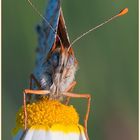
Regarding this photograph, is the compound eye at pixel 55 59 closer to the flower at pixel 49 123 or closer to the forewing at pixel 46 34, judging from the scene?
the forewing at pixel 46 34

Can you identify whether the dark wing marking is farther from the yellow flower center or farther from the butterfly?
the yellow flower center

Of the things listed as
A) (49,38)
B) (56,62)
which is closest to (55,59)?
(56,62)

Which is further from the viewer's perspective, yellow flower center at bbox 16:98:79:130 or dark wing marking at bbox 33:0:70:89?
dark wing marking at bbox 33:0:70:89

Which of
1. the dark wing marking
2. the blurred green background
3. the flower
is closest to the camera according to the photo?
the flower

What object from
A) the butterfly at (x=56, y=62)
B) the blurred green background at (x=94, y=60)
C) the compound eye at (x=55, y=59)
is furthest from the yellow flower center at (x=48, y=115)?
the blurred green background at (x=94, y=60)

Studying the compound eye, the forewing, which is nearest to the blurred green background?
the forewing

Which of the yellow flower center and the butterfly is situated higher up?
the butterfly

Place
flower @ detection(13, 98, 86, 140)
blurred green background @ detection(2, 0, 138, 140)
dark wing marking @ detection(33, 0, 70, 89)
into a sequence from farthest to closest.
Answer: blurred green background @ detection(2, 0, 138, 140), dark wing marking @ detection(33, 0, 70, 89), flower @ detection(13, 98, 86, 140)
